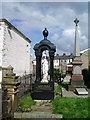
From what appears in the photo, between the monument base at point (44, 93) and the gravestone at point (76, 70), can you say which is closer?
the monument base at point (44, 93)

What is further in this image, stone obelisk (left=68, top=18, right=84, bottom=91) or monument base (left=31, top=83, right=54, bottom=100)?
stone obelisk (left=68, top=18, right=84, bottom=91)

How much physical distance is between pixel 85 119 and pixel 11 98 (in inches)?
103

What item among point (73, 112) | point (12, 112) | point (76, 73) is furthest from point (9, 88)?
point (76, 73)

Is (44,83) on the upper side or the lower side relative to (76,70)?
lower

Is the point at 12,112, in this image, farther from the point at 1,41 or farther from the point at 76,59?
the point at 1,41

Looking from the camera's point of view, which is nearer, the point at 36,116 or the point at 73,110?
the point at 36,116

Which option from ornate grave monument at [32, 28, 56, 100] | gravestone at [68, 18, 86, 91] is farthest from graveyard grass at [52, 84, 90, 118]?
gravestone at [68, 18, 86, 91]

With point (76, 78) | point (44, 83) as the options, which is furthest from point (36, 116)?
point (76, 78)

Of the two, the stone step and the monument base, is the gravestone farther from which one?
the stone step

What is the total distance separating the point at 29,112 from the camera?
6.81 m

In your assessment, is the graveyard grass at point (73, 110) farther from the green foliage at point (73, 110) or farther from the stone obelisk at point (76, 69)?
the stone obelisk at point (76, 69)

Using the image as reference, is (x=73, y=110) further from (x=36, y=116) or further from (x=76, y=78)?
(x=76, y=78)

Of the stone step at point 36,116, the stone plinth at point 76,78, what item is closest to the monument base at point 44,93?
the stone step at point 36,116

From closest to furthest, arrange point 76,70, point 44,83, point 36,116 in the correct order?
point 36,116 < point 44,83 < point 76,70
